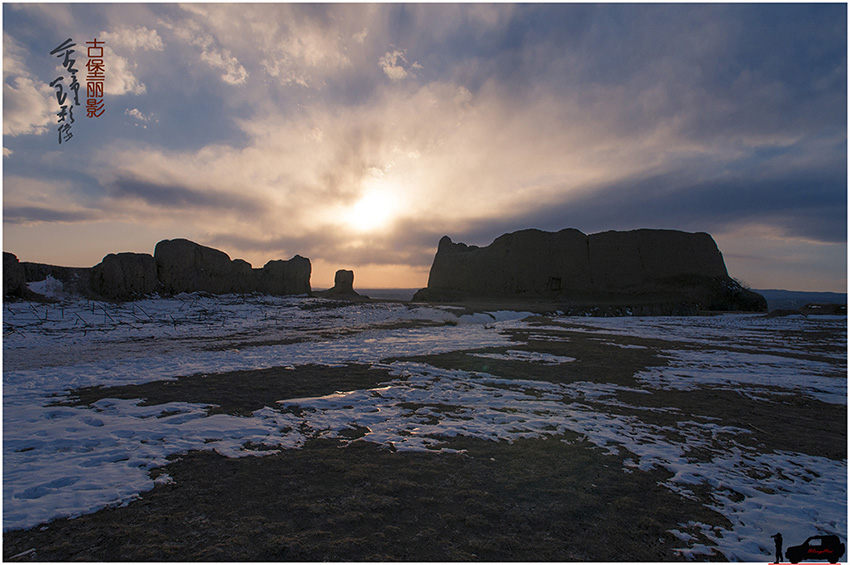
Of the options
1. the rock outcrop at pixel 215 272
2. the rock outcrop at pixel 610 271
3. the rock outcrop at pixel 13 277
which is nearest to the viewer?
the rock outcrop at pixel 13 277

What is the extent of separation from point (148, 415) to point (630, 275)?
4559cm

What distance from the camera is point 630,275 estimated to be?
41.4 metres

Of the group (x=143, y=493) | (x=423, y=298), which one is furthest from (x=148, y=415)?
(x=423, y=298)

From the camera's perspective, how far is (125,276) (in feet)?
78.0

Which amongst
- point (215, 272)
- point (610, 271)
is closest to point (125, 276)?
point (215, 272)

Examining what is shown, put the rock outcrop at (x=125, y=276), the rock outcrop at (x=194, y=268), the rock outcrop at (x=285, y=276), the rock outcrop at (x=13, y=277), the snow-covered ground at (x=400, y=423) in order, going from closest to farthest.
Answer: the snow-covered ground at (x=400, y=423), the rock outcrop at (x=13, y=277), the rock outcrop at (x=125, y=276), the rock outcrop at (x=194, y=268), the rock outcrop at (x=285, y=276)

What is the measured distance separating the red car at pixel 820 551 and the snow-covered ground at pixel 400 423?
0.37 meters

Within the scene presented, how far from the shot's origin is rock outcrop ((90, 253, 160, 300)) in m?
22.6

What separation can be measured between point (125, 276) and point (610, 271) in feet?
146

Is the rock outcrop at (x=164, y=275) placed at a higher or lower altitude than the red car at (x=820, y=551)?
higher

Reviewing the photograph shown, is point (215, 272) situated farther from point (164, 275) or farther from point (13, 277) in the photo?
point (13, 277)

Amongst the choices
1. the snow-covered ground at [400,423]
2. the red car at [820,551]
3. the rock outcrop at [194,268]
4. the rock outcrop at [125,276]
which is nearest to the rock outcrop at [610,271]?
the rock outcrop at [194,268]

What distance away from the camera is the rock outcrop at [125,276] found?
2264 cm

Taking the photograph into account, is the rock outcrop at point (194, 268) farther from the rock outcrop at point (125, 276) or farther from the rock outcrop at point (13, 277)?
the rock outcrop at point (13, 277)
